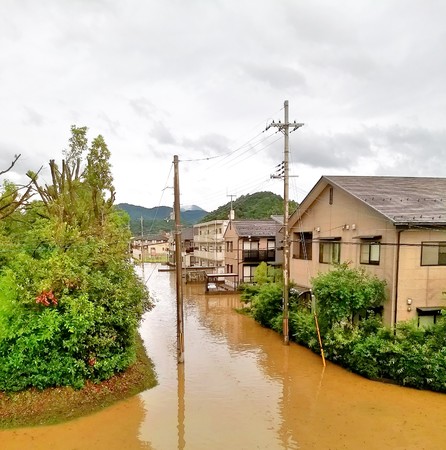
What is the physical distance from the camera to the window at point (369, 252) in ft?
44.3

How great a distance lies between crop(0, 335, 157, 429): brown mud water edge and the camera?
27.5ft

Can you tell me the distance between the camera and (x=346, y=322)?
43.7 feet

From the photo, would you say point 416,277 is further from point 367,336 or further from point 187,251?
point 187,251

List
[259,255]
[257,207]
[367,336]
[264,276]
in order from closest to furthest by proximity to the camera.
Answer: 1. [367,336]
2. [264,276]
3. [259,255]
4. [257,207]

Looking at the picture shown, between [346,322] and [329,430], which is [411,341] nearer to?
[346,322]

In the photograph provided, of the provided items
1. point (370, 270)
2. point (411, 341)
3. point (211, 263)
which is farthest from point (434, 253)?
point (211, 263)

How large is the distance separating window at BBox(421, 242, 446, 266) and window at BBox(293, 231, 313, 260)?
6405 mm

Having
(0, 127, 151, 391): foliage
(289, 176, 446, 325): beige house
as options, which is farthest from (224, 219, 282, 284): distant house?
(0, 127, 151, 391): foliage

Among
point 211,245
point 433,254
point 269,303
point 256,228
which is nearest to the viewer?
point 433,254

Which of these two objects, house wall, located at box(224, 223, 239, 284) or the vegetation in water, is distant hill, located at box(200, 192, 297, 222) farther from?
the vegetation in water

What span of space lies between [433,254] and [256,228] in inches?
829

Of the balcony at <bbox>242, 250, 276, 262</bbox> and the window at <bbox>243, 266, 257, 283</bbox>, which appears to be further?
the window at <bbox>243, 266, 257, 283</bbox>

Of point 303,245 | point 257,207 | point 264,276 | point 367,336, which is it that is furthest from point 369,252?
point 257,207

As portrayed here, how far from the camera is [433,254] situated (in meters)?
12.6
